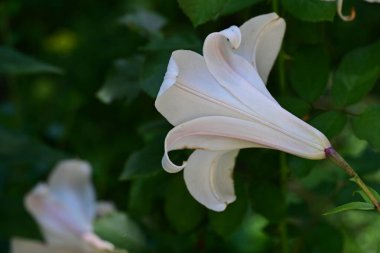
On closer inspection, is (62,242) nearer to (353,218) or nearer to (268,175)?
(268,175)

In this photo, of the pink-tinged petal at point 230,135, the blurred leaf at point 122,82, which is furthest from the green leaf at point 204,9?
the blurred leaf at point 122,82

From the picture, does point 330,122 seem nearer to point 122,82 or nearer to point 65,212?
point 122,82

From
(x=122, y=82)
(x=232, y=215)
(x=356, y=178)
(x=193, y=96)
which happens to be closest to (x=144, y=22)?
(x=122, y=82)

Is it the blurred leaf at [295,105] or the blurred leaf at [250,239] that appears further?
the blurred leaf at [250,239]

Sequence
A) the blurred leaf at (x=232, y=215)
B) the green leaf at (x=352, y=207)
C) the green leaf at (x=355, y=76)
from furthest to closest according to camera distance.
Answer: the blurred leaf at (x=232, y=215) < the green leaf at (x=355, y=76) < the green leaf at (x=352, y=207)

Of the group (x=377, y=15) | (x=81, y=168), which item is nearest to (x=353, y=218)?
(x=377, y=15)

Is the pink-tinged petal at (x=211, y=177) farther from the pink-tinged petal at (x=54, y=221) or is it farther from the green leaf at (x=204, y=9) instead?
the pink-tinged petal at (x=54, y=221)

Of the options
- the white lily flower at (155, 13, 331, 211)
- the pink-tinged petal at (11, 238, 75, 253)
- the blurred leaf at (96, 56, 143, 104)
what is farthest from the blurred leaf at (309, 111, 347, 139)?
the pink-tinged petal at (11, 238, 75, 253)
